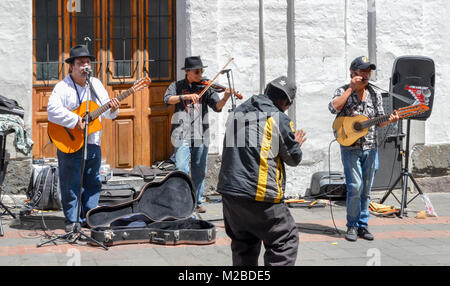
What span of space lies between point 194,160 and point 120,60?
2.20 meters

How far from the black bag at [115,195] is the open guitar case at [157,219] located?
0.56 meters

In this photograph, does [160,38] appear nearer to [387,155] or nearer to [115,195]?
[115,195]

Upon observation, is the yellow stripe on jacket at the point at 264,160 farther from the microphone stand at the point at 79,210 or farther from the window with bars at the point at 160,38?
the window with bars at the point at 160,38

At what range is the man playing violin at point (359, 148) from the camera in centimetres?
725

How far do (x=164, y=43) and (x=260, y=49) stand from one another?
1374mm

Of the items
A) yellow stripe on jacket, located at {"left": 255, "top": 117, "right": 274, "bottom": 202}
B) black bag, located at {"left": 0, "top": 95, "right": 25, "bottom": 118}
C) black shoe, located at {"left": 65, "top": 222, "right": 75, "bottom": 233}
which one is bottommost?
black shoe, located at {"left": 65, "top": 222, "right": 75, "bottom": 233}

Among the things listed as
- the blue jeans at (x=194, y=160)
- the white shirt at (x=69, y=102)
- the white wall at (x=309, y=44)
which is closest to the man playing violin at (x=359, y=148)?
the blue jeans at (x=194, y=160)

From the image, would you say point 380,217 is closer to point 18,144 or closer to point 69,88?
point 69,88

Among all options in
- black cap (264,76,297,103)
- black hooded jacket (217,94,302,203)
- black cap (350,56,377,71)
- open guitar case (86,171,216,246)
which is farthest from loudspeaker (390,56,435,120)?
black hooded jacket (217,94,302,203)

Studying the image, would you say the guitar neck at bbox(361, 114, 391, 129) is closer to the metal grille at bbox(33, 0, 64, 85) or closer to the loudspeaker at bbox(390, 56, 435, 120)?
the loudspeaker at bbox(390, 56, 435, 120)

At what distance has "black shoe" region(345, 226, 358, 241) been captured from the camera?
23.8 feet

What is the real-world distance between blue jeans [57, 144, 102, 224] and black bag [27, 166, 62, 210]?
0.87 meters

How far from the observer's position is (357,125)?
727 centimetres
